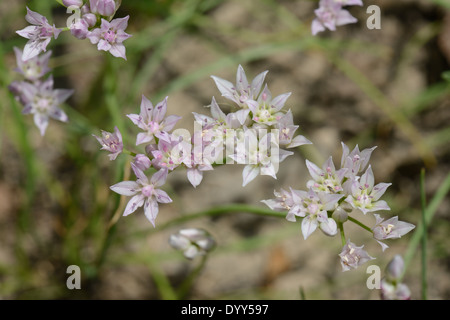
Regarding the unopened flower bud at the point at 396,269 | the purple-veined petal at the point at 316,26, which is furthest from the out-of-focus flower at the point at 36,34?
the unopened flower bud at the point at 396,269

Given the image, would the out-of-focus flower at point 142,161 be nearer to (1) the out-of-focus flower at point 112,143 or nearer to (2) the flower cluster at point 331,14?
(1) the out-of-focus flower at point 112,143

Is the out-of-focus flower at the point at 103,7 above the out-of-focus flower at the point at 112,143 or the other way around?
above

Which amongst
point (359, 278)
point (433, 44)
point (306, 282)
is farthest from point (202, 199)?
point (433, 44)

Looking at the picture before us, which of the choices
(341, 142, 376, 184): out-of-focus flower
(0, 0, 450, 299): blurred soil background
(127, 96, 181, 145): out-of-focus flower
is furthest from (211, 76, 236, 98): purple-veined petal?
(0, 0, 450, 299): blurred soil background

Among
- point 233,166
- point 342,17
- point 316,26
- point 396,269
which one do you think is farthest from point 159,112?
point 233,166

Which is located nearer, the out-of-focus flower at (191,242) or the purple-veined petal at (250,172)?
the purple-veined petal at (250,172)
